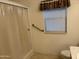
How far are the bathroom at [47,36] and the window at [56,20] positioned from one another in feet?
0.39

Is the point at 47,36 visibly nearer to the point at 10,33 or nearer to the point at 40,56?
the point at 40,56

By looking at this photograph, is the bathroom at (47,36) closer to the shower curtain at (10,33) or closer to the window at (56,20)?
the window at (56,20)

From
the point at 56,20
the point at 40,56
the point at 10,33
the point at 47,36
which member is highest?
the point at 56,20

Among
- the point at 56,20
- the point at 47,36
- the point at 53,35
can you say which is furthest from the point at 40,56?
the point at 56,20

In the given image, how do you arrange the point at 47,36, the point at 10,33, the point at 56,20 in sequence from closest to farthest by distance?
the point at 10,33 < the point at 56,20 < the point at 47,36

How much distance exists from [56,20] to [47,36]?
616 millimetres

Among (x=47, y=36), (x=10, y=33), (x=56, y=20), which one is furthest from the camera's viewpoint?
(x=47, y=36)

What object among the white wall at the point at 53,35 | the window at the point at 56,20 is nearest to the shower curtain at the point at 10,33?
the white wall at the point at 53,35

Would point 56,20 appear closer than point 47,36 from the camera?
Yes

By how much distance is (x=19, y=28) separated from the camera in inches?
105

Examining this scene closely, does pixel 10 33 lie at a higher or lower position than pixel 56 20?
lower

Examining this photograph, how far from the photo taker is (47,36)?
11.3ft

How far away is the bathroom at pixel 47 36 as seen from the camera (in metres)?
3.10

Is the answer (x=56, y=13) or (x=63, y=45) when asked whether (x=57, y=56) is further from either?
(x=56, y=13)
